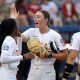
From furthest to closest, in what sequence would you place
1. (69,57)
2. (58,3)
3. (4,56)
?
1. (58,3)
2. (69,57)
3. (4,56)

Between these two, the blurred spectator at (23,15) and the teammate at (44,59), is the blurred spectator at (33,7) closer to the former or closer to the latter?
the blurred spectator at (23,15)

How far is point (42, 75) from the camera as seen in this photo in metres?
9.95

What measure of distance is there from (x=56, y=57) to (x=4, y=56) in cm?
136

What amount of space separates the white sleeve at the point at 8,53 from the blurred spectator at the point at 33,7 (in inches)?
330

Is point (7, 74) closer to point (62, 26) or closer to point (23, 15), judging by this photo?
point (62, 26)

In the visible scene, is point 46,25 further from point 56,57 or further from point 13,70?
point 13,70

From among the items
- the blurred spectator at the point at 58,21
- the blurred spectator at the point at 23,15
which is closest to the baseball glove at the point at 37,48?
the blurred spectator at the point at 23,15

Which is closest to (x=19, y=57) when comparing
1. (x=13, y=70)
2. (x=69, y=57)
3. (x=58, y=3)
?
(x=13, y=70)

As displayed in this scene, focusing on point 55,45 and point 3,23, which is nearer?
point 3,23

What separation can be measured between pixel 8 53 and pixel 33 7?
8.80 m

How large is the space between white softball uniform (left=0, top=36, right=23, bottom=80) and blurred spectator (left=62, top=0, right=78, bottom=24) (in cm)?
885

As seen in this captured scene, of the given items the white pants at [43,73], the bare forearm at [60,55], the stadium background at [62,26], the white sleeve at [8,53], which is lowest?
the white pants at [43,73]

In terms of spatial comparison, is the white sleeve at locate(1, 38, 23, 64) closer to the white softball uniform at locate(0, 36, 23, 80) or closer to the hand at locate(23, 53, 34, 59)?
the white softball uniform at locate(0, 36, 23, 80)

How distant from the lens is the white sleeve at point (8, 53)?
880 cm
